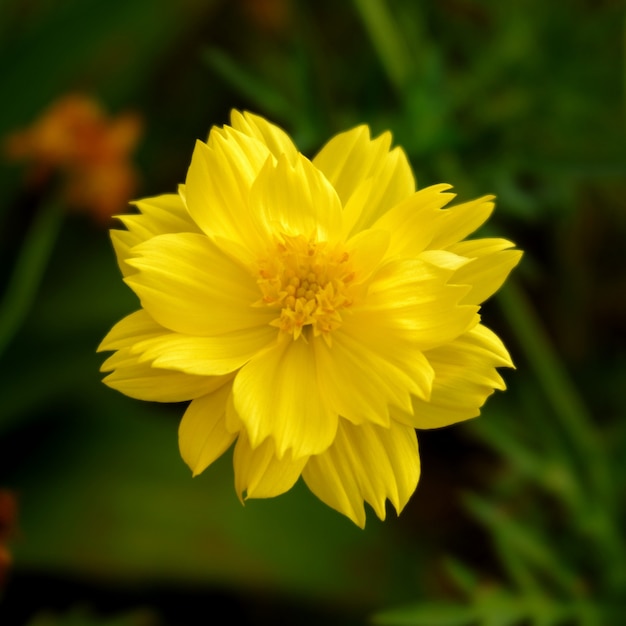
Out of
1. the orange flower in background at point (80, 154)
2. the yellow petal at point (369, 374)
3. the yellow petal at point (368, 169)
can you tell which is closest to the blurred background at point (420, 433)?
the orange flower in background at point (80, 154)

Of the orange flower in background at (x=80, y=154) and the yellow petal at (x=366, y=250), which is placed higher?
the orange flower in background at (x=80, y=154)

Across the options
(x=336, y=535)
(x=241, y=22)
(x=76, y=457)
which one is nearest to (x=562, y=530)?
(x=336, y=535)

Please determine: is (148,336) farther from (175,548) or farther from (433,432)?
(433,432)

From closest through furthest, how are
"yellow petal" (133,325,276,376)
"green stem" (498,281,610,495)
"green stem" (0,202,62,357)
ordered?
"yellow petal" (133,325,276,376) → "green stem" (0,202,62,357) → "green stem" (498,281,610,495)

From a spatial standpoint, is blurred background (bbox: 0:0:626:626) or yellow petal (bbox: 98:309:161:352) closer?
yellow petal (bbox: 98:309:161:352)

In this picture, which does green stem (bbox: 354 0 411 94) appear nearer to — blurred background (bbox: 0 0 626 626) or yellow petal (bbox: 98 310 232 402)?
blurred background (bbox: 0 0 626 626)

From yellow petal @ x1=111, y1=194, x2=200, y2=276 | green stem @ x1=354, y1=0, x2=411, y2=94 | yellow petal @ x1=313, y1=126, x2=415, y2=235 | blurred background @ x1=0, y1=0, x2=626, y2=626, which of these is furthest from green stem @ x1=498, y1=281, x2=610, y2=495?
yellow petal @ x1=111, y1=194, x2=200, y2=276

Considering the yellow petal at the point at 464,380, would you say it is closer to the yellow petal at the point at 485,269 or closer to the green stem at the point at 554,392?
the yellow petal at the point at 485,269
